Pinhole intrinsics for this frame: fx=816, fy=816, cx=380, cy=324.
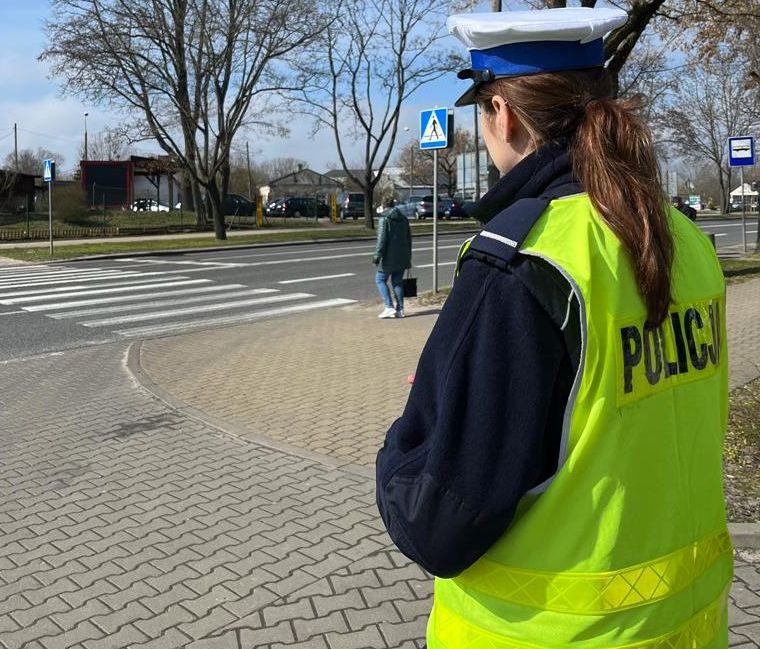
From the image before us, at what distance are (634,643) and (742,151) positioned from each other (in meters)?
20.7

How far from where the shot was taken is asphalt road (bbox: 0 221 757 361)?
11609mm

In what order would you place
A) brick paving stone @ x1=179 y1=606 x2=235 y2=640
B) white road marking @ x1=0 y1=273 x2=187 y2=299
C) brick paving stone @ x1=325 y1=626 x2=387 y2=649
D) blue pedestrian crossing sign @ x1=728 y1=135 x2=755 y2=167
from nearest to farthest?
brick paving stone @ x1=325 y1=626 x2=387 y2=649, brick paving stone @ x1=179 y1=606 x2=235 y2=640, white road marking @ x1=0 y1=273 x2=187 y2=299, blue pedestrian crossing sign @ x1=728 y1=135 x2=755 y2=167

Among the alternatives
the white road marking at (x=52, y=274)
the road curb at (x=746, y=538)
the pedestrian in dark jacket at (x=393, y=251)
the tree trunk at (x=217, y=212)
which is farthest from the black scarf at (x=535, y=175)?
the tree trunk at (x=217, y=212)

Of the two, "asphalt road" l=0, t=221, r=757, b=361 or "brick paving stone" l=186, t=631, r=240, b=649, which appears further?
"asphalt road" l=0, t=221, r=757, b=361

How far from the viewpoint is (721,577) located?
1.52 meters

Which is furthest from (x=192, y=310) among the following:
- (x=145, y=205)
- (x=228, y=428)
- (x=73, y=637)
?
(x=145, y=205)

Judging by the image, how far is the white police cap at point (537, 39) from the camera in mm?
1412

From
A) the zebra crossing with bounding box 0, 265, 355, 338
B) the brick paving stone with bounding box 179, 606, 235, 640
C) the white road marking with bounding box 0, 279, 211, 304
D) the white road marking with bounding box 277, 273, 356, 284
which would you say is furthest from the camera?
the white road marking with bounding box 277, 273, 356, 284

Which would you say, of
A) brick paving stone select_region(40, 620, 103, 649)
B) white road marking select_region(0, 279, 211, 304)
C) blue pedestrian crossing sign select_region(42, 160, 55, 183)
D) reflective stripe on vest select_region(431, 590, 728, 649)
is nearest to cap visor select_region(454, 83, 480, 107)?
reflective stripe on vest select_region(431, 590, 728, 649)

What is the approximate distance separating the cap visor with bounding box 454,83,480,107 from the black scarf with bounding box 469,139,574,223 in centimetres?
19

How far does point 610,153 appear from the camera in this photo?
1401 mm

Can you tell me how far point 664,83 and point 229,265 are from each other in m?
18.8

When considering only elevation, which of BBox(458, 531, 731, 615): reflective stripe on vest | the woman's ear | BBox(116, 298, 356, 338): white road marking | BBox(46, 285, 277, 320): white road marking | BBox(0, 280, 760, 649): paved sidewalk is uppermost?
the woman's ear

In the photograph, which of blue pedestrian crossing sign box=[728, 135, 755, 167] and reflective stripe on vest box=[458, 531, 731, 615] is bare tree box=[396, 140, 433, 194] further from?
reflective stripe on vest box=[458, 531, 731, 615]
